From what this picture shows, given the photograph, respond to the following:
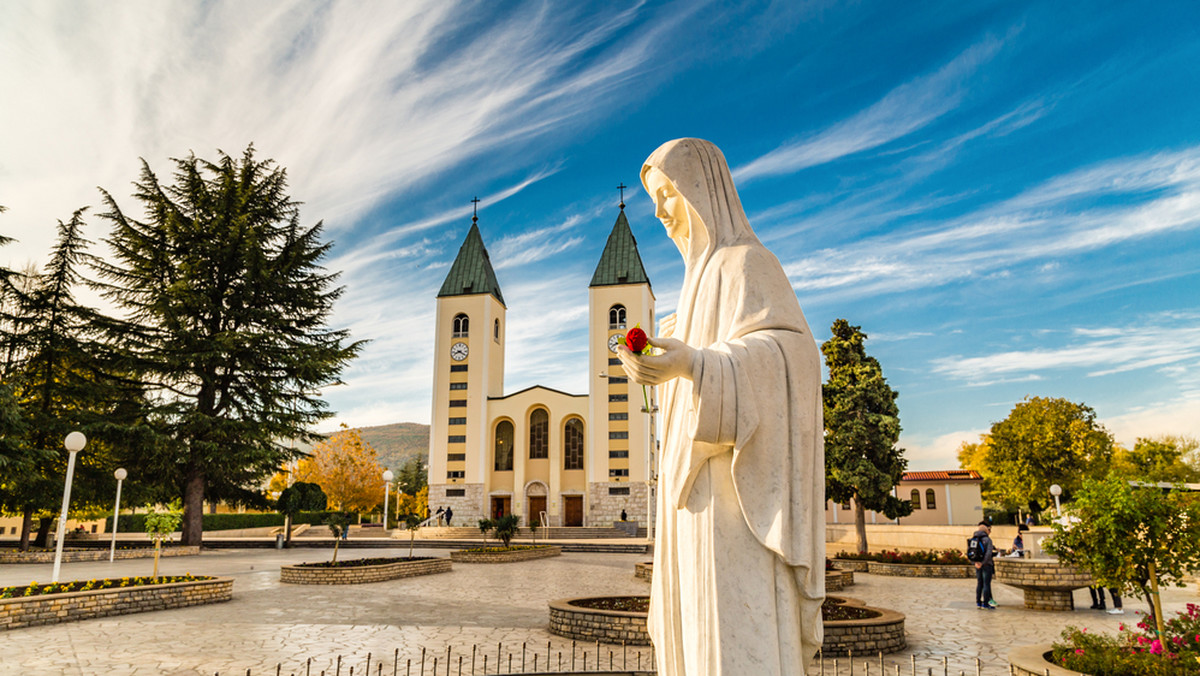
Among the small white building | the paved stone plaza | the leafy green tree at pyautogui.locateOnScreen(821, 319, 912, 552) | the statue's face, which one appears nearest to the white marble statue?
the statue's face

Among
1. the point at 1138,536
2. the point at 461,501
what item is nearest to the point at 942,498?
the point at 461,501

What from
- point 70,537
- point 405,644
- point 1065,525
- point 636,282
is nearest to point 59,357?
point 70,537

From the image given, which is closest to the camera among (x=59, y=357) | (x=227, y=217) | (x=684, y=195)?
(x=684, y=195)

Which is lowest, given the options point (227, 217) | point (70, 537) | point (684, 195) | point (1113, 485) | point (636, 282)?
point (70, 537)

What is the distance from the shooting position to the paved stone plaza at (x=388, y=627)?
7.38 meters

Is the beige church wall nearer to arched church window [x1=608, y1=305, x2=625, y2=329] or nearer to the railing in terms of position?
the railing

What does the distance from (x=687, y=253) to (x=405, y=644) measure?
745 cm

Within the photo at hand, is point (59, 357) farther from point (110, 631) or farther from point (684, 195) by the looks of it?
point (684, 195)

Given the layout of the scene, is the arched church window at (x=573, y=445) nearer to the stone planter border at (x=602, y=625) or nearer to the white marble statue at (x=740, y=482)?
the stone planter border at (x=602, y=625)

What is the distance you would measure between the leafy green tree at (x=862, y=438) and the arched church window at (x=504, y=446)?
2727 centimetres

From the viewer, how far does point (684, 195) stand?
270 cm

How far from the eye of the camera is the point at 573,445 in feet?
152

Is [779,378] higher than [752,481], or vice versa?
→ [779,378]

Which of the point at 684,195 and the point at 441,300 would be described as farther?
the point at 441,300
